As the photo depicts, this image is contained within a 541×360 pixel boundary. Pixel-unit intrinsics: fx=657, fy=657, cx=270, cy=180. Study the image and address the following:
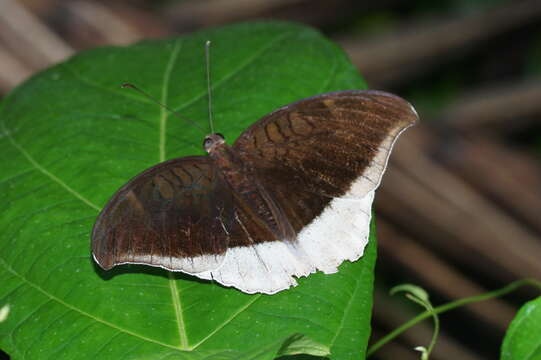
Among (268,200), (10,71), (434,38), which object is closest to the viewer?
(268,200)

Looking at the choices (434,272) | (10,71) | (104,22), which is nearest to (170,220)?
(10,71)

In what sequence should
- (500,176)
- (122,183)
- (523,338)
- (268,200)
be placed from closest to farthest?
(523,338) → (122,183) → (268,200) → (500,176)

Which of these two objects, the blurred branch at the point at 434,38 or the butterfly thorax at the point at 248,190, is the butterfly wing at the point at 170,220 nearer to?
the butterfly thorax at the point at 248,190

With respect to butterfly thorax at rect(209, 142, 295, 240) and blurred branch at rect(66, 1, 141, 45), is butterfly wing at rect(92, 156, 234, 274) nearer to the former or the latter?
butterfly thorax at rect(209, 142, 295, 240)

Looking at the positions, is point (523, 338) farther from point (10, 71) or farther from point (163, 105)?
point (10, 71)

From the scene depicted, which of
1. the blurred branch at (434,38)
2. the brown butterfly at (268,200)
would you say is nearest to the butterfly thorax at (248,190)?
the brown butterfly at (268,200)

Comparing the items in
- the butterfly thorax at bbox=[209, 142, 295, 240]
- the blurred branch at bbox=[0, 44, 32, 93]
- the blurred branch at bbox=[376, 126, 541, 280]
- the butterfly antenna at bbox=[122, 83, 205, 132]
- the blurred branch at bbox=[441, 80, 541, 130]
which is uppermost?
the butterfly antenna at bbox=[122, 83, 205, 132]

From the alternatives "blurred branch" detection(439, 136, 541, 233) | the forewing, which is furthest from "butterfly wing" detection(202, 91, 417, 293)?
"blurred branch" detection(439, 136, 541, 233)
